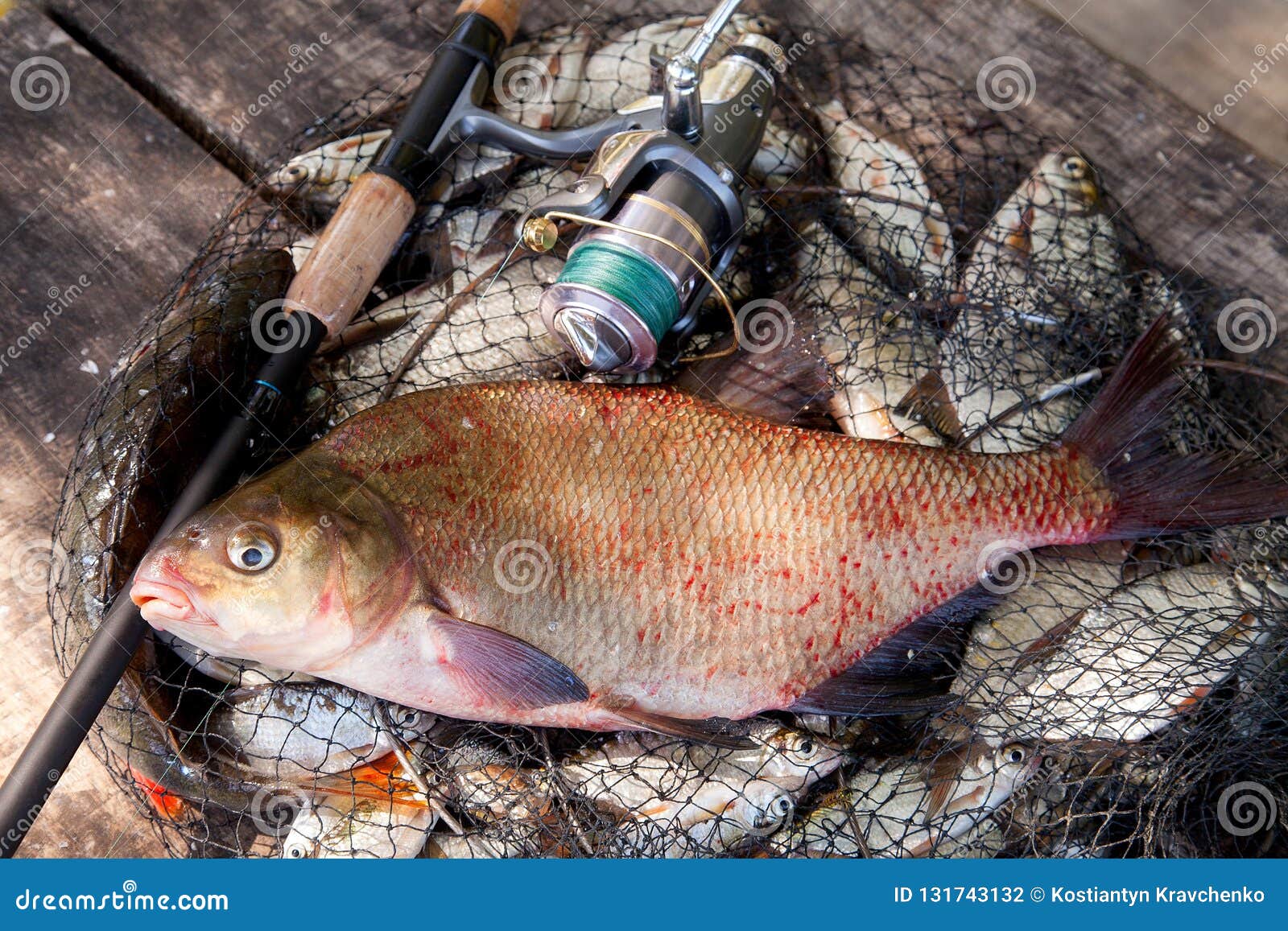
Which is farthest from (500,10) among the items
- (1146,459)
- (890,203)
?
(1146,459)

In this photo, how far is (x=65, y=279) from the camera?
257 cm

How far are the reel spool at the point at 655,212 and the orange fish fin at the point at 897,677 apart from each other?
0.76 m

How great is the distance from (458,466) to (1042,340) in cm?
141

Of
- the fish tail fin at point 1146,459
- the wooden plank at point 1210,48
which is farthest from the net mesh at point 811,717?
the wooden plank at point 1210,48

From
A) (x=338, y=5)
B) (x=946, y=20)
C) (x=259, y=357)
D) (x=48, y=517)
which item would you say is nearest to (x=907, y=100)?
(x=946, y=20)

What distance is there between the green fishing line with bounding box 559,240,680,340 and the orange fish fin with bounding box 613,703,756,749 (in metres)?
0.75

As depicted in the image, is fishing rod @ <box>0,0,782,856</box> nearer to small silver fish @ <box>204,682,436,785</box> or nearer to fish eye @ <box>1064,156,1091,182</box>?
small silver fish @ <box>204,682,436,785</box>

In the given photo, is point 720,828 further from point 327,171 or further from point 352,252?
point 327,171

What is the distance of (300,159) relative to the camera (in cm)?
254

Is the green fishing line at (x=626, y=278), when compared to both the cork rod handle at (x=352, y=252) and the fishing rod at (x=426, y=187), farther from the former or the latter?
the cork rod handle at (x=352, y=252)

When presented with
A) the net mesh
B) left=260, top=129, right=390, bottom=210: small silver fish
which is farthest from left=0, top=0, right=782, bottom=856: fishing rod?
left=260, top=129, right=390, bottom=210: small silver fish

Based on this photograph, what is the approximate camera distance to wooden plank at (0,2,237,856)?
233cm

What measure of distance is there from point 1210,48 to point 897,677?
7.11ft

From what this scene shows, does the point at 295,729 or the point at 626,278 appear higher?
the point at 626,278
